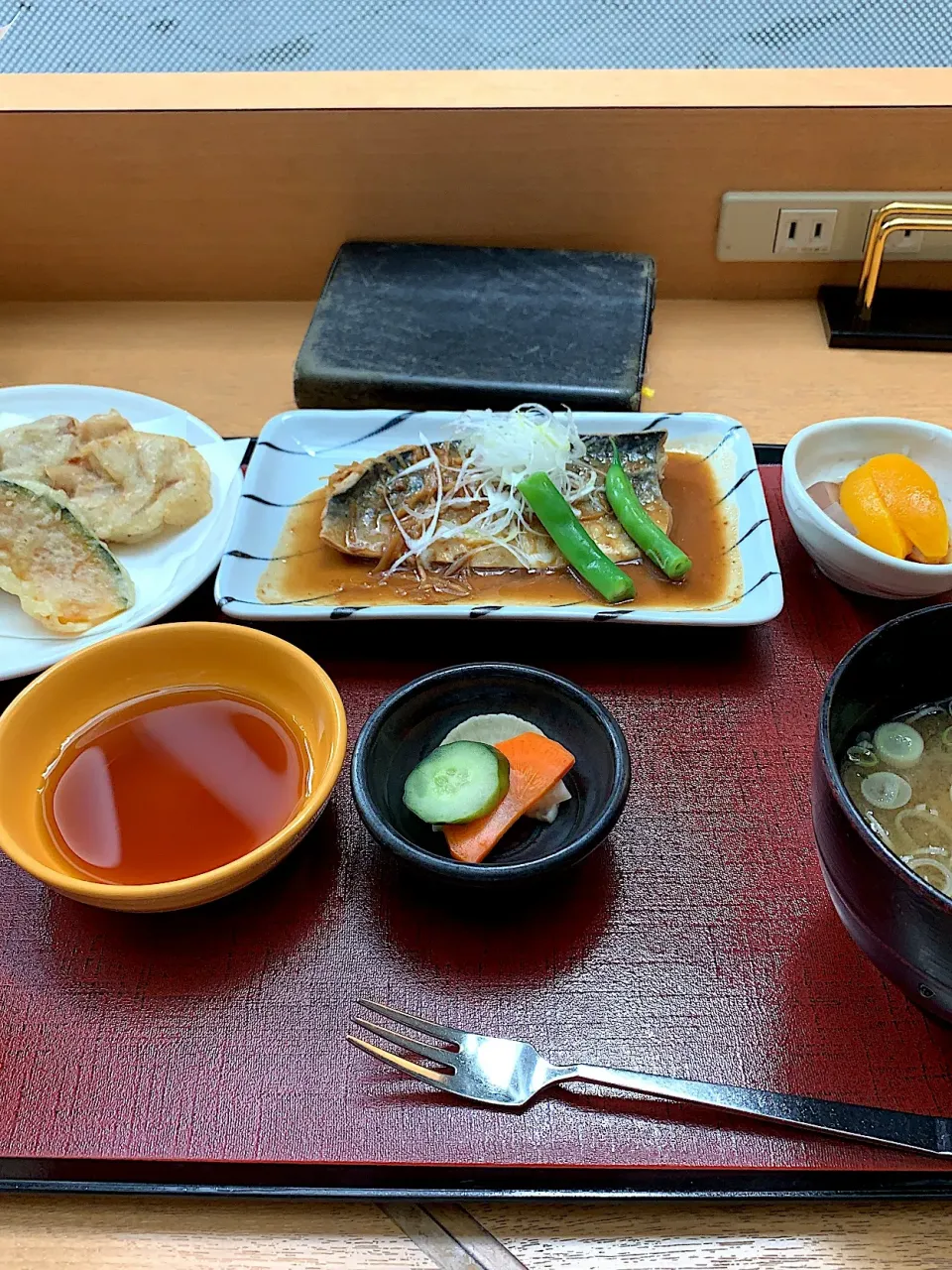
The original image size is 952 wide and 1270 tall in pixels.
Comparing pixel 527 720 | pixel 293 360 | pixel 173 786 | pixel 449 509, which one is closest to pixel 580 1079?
pixel 527 720

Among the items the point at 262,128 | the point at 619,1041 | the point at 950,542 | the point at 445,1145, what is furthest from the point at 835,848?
the point at 262,128

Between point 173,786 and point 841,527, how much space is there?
2.72ft

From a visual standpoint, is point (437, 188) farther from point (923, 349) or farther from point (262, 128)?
point (923, 349)

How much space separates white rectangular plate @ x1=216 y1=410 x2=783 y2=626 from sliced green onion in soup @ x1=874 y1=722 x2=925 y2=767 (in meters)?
0.30

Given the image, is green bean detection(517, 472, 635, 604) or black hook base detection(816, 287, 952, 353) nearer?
green bean detection(517, 472, 635, 604)

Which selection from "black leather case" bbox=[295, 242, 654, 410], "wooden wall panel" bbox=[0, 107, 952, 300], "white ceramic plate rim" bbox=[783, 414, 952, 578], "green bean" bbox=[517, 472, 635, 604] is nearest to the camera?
"white ceramic plate rim" bbox=[783, 414, 952, 578]

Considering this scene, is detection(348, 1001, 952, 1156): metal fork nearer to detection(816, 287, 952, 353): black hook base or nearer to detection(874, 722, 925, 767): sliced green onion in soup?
detection(874, 722, 925, 767): sliced green onion in soup

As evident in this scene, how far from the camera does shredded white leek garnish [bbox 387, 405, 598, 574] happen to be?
1.35 meters

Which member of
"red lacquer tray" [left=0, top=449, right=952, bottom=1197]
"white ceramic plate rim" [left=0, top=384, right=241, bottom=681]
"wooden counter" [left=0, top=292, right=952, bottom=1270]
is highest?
"white ceramic plate rim" [left=0, top=384, right=241, bottom=681]

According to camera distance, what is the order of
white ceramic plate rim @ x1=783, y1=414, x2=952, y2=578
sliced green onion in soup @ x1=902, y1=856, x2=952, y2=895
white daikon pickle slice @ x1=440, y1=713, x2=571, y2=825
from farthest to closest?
white ceramic plate rim @ x1=783, y1=414, x2=952, y2=578, white daikon pickle slice @ x1=440, y1=713, x2=571, y2=825, sliced green onion in soup @ x1=902, y1=856, x2=952, y2=895

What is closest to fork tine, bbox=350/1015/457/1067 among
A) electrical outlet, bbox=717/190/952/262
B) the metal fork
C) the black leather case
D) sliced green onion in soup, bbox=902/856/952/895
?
the metal fork

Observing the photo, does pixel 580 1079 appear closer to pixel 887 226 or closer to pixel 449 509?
pixel 449 509

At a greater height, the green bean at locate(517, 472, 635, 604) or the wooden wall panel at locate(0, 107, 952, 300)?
the wooden wall panel at locate(0, 107, 952, 300)

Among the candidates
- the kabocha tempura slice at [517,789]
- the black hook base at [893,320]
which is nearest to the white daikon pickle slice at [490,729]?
the kabocha tempura slice at [517,789]
